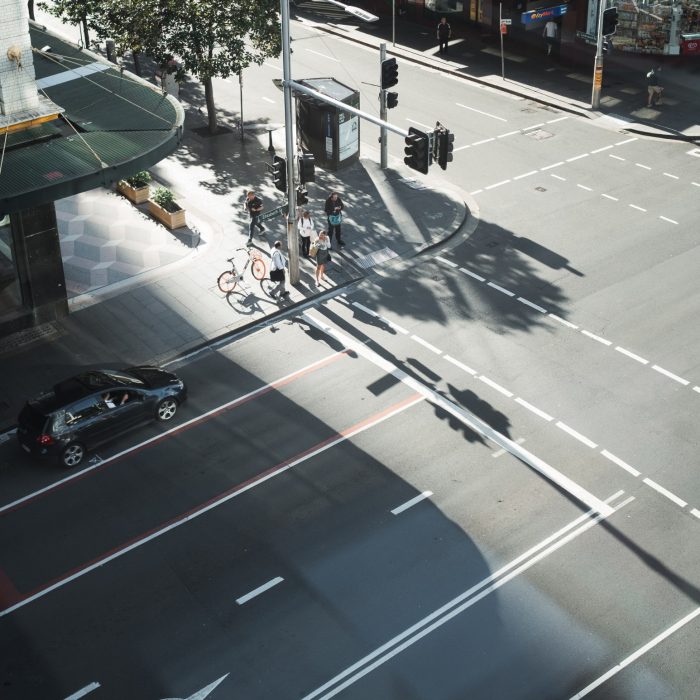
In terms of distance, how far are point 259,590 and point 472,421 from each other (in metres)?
7.41

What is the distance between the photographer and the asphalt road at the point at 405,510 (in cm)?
1866

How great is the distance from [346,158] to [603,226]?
10.4 m

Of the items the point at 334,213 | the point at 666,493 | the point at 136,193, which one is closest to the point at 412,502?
the point at 666,493

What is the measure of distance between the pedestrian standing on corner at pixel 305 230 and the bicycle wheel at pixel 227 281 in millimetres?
2728

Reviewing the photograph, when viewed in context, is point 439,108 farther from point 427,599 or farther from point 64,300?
A: point 427,599

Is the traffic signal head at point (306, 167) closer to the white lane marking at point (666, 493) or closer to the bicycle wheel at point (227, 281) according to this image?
the bicycle wheel at point (227, 281)

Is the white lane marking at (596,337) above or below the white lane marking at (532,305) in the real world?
below

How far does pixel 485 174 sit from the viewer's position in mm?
39125

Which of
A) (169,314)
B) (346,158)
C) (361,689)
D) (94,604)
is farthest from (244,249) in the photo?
(361,689)

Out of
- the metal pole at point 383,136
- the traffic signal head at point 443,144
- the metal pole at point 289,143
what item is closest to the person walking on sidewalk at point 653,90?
the metal pole at point 383,136

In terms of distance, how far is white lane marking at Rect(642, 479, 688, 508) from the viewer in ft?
73.0

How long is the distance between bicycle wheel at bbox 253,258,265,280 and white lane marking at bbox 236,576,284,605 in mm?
13079

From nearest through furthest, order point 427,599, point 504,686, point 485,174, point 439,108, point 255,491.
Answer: point 504,686, point 427,599, point 255,491, point 485,174, point 439,108

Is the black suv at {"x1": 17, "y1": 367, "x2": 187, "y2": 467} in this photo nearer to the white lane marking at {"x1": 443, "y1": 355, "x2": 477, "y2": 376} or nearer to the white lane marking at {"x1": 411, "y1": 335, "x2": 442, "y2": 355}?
the white lane marking at {"x1": 411, "y1": 335, "x2": 442, "y2": 355}
